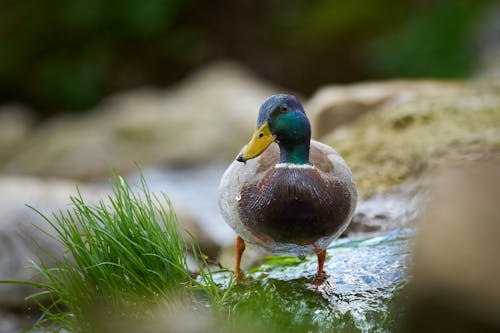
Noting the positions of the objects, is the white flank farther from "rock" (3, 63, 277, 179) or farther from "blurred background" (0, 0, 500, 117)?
"blurred background" (0, 0, 500, 117)

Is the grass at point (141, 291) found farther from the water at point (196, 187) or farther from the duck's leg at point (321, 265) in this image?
the water at point (196, 187)

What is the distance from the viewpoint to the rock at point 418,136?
4473 mm

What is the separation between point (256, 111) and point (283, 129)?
736cm

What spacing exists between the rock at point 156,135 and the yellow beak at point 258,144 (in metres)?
6.73

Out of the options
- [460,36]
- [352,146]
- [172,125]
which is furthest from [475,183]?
[460,36]

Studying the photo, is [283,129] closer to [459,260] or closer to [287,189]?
[287,189]

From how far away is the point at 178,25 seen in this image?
14211 millimetres

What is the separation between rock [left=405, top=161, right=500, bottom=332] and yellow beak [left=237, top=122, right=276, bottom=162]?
925 millimetres

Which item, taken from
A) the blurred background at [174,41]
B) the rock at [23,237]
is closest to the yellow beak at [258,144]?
the rock at [23,237]

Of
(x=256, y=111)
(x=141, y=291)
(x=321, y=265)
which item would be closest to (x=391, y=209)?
(x=321, y=265)

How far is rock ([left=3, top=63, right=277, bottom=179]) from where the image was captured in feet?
32.1

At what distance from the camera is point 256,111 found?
33.7ft

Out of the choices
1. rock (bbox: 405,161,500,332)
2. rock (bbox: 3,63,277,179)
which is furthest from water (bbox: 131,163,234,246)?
rock (bbox: 405,161,500,332)

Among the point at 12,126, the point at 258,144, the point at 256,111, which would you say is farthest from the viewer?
the point at 12,126
